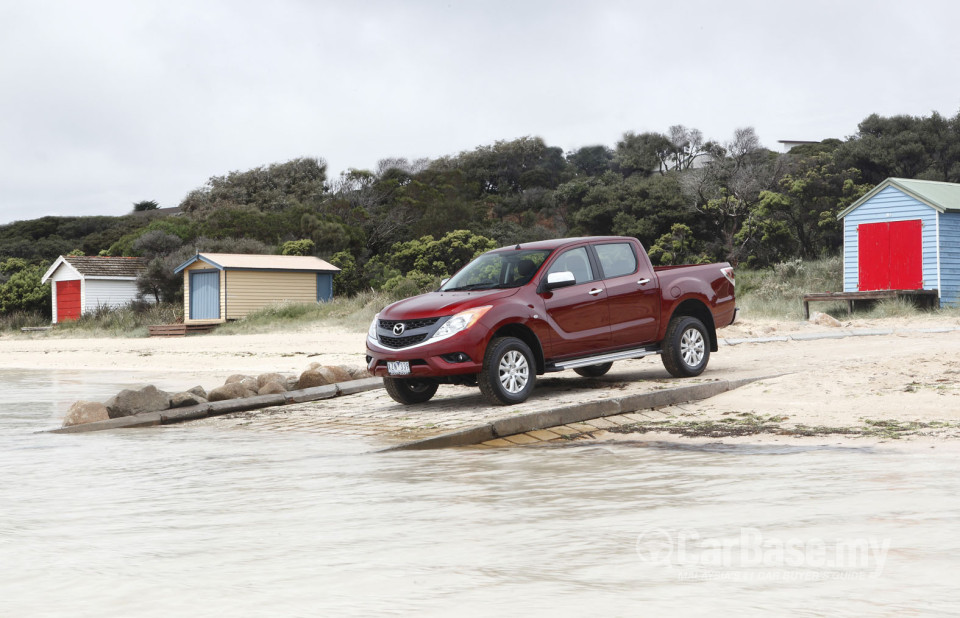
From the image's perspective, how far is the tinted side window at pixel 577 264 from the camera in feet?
39.2

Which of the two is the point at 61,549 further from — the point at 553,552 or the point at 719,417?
the point at 719,417

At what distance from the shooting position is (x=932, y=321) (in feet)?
73.5

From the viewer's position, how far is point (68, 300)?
4878 centimetres

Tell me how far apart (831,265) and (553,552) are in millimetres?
31673

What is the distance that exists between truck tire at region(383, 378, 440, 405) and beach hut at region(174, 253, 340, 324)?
29600 millimetres

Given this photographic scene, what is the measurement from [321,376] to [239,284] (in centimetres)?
2933

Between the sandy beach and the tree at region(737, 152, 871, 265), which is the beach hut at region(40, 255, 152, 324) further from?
the tree at region(737, 152, 871, 265)

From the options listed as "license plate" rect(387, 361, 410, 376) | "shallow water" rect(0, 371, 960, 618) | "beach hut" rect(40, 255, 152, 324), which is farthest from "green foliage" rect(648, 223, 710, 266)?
"shallow water" rect(0, 371, 960, 618)

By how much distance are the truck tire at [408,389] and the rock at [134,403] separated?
9.79 ft

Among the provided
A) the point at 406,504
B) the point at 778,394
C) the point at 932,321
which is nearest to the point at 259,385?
the point at 778,394

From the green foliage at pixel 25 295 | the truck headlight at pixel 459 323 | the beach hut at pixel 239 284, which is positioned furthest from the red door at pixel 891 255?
the green foliage at pixel 25 295

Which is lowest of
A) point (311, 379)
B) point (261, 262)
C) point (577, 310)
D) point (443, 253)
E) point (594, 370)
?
point (311, 379)

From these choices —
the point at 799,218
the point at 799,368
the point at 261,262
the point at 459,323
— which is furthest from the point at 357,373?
the point at 799,218

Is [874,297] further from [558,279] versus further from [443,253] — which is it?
Answer: [443,253]
